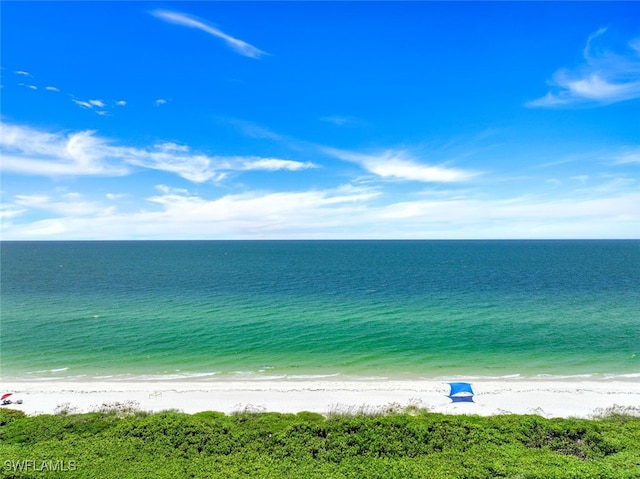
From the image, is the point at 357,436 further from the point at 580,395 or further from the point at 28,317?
the point at 28,317

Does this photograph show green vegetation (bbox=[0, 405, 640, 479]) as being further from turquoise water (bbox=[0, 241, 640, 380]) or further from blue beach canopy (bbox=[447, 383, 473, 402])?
Result: turquoise water (bbox=[0, 241, 640, 380])

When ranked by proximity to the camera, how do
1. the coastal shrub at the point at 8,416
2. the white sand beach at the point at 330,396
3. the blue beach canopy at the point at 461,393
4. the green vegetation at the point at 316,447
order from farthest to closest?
the blue beach canopy at the point at 461,393 < the white sand beach at the point at 330,396 < the coastal shrub at the point at 8,416 < the green vegetation at the point at 316,447

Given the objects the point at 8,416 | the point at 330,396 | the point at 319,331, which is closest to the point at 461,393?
the point at 330,396

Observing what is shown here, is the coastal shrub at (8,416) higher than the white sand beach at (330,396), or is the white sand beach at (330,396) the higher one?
the coastal shrub at (8,416)

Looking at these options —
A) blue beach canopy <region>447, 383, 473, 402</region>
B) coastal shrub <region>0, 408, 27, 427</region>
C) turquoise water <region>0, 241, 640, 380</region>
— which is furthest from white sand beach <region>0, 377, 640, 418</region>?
coastal shrub <region>0, 408, 27, 427</region>

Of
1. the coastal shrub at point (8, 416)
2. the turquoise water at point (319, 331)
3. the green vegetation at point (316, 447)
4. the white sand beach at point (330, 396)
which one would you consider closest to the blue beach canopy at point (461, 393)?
the white sand beach at point (330, 396)

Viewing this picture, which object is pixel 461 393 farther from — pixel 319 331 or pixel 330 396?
pixel 319 331

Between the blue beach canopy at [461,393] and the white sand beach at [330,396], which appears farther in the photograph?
the blue beach canopy at [461,393]

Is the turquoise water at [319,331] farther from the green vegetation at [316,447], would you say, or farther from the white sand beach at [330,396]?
the green vegetation at [316,447]
